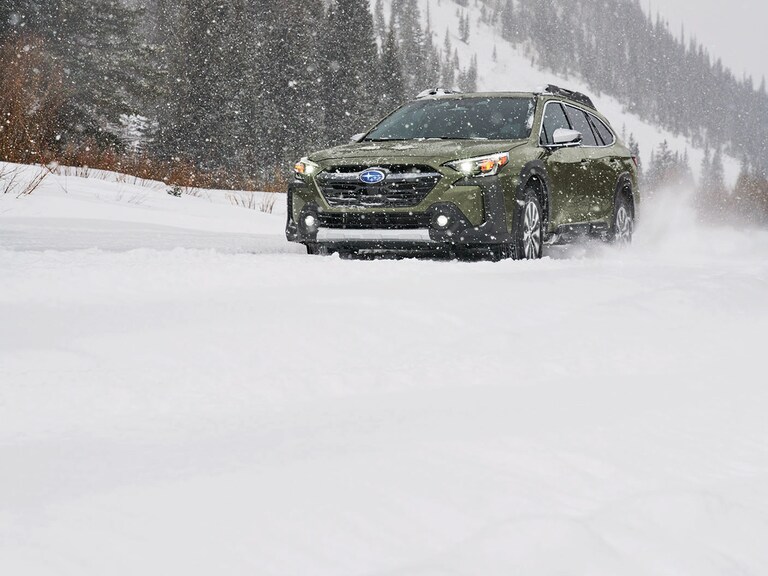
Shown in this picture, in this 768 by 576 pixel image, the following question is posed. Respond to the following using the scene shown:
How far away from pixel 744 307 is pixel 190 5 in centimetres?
5497

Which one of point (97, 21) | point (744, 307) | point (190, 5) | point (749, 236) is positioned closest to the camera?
point (744, 307)

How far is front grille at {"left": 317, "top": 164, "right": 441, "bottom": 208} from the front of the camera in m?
6.79

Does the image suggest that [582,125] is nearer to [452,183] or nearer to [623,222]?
[623,222]

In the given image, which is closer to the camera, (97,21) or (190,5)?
(97,21)

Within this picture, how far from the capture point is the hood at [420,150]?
692 cm

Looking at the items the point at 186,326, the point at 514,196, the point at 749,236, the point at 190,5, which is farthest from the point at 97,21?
the point at 186,326

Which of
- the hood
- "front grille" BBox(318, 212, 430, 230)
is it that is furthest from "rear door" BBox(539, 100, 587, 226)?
"front grille" BBox(318, 212, 430, 230)

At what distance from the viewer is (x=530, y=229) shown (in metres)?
7.34

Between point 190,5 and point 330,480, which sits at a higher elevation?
point 190,5

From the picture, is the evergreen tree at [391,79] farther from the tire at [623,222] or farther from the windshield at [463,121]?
the windshield at [463,121]

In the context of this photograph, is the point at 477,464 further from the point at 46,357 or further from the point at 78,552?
the point at 46,357

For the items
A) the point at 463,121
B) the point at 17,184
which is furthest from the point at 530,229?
the point at 17,184

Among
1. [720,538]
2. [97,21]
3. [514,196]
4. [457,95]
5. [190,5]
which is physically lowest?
[720,538]

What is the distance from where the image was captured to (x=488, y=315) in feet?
14.7
